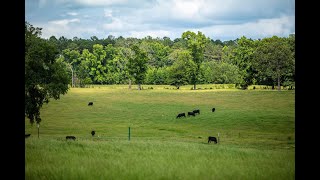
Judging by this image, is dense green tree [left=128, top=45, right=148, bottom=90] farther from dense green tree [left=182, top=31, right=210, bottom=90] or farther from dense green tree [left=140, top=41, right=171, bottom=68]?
dense green tree [left=182, top=31, right=210, bottom=90]

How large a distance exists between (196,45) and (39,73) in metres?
8.52

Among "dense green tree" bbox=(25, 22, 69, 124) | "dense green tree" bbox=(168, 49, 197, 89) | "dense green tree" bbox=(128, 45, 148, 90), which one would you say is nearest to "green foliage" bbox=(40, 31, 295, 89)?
"dense green tree" bbox=(168, 49, 197, 89)

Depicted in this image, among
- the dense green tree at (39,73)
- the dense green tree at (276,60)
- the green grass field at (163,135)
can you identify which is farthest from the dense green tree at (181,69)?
the dense green tree at (39,73)

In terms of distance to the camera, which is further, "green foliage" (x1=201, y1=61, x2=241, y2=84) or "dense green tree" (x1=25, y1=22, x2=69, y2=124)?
"green foliage" (x1=201, y1=61, x2=241, y2=84)

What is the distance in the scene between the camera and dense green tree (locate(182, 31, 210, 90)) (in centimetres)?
1681

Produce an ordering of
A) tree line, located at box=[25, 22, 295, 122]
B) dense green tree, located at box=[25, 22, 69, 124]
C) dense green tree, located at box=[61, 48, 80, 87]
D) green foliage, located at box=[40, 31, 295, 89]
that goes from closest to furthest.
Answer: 1. dense green tree, located at box=[25, 22, 69, 124]
2. tree line, located at box=[25, 22, 295, 122]
3. dense green tree, located at box=[61, 48, 80, 87]
4. green foliage, located at box=[40, 31, 295, 89]

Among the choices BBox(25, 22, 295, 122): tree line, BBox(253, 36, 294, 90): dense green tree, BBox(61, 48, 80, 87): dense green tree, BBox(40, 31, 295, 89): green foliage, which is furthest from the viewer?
BBox(40, 31, 295, 89): green foliage

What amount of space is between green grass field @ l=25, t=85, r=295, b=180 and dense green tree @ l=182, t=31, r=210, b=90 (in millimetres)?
1495

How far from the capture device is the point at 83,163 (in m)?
4.72

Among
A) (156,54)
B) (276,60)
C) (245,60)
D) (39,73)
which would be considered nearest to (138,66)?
(156,54)

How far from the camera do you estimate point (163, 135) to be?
1884 cm

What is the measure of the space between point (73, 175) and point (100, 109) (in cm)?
1961
